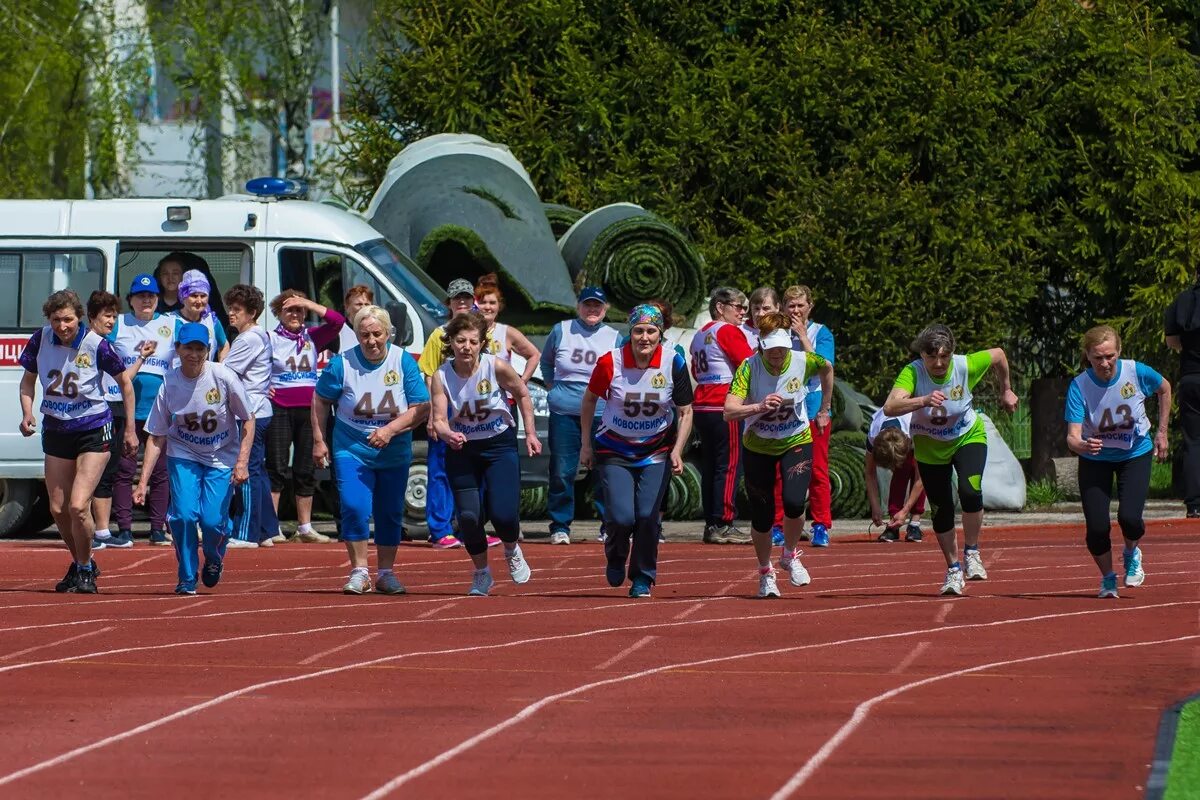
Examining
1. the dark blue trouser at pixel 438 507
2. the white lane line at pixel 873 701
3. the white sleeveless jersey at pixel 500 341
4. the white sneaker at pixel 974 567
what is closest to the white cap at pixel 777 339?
the white sneaker at pixel 974 567

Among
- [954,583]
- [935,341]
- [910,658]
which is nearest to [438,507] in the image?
[954,583]

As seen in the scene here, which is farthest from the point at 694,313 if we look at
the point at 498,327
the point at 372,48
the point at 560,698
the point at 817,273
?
the point at 560,698

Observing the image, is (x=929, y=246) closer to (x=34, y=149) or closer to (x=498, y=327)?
(x=498, y=327)

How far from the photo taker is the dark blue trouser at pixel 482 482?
13.6m

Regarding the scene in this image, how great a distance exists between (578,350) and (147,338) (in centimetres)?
302

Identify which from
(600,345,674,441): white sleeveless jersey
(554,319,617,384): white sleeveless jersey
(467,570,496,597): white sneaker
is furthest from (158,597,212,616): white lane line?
(554,319,617,384): white sleeveless jersey

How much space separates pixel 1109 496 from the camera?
537 inches

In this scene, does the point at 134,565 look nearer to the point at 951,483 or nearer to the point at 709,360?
the point at 709,360

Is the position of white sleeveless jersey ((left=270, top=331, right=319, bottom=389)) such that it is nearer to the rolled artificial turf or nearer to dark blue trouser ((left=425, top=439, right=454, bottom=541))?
dark blue trouser ((left=425, top=439, right=454, bottom=541))

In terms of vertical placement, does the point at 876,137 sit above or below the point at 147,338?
above

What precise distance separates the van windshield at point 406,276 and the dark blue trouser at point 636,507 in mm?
4666

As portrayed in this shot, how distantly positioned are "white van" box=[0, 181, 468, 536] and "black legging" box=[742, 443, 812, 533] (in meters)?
4.92

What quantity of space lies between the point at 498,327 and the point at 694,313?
168 inches

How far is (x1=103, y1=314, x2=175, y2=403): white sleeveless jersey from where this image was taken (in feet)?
55.2
